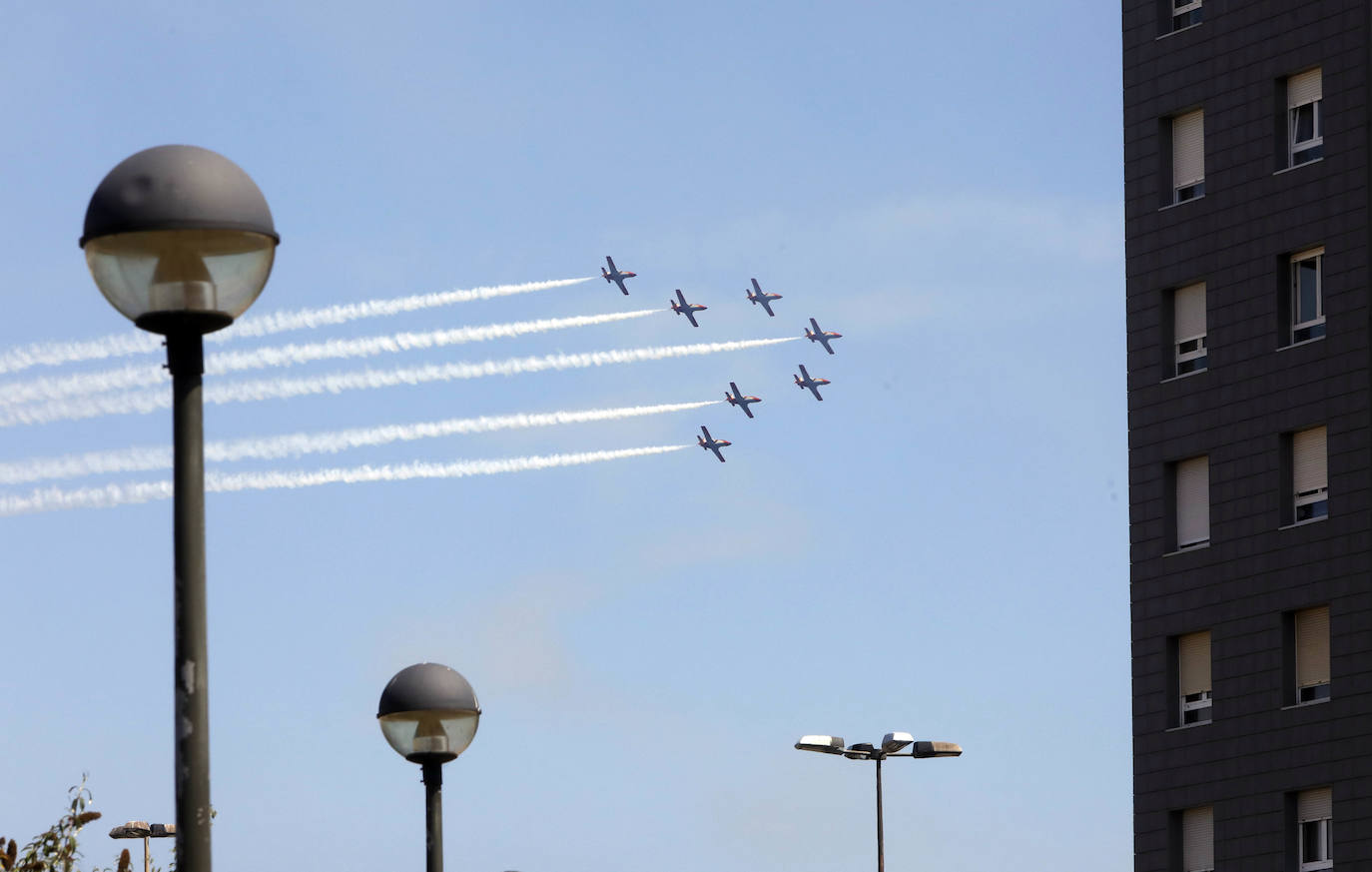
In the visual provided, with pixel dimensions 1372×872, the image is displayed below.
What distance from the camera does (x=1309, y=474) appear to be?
52406 mm

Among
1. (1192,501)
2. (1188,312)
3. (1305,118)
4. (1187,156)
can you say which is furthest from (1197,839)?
(1305,118)

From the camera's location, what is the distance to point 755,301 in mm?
127250

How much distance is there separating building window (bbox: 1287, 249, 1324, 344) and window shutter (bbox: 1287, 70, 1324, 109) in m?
3.28

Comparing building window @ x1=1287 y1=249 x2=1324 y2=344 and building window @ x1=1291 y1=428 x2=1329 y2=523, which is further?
building window @ x1=1287 y1=249 x2=1324 y2=344

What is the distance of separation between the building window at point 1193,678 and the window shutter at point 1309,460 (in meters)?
3.87

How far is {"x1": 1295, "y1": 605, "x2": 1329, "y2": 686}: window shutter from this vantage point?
5150cm

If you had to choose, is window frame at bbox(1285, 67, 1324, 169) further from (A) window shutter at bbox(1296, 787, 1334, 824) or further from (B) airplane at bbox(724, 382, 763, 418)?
(B) airplane at bbox(724, 382, 763, 418)

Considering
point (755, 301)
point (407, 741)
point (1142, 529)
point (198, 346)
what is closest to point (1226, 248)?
point (1142, 529)

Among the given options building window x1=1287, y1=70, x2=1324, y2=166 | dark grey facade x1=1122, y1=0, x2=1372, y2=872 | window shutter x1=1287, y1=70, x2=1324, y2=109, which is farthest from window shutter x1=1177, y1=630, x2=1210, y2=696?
window shutter x1=1287, y1=70, x2=1324, y2=109

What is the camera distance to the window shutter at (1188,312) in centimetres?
5541

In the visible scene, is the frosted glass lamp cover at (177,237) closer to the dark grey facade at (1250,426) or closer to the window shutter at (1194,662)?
the dark grey facade at (1250,426)

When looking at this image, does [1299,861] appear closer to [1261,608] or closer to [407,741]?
[1261,608]

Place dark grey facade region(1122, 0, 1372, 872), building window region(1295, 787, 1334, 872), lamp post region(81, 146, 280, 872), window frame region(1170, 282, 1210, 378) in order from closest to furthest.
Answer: lamp post region(81, 146, 280, 872) → building window region(1295, 787, 1334, 872) → dark grey facade region(1122, 0, 1372, 872) → window frame region(1170, 282, 1210, 378)

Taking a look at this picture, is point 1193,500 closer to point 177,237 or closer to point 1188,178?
point 1188,178
